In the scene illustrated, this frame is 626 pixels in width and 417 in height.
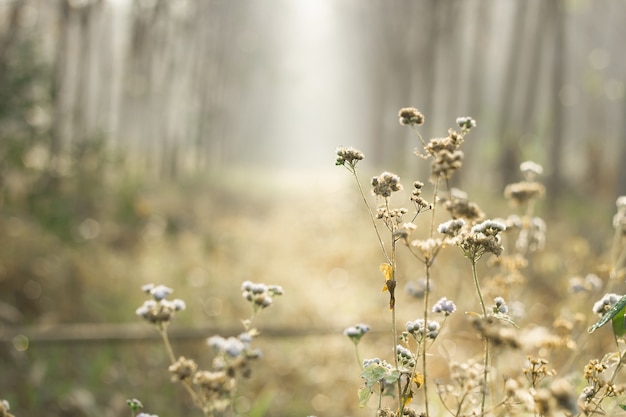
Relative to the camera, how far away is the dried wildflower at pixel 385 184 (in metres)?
1.96

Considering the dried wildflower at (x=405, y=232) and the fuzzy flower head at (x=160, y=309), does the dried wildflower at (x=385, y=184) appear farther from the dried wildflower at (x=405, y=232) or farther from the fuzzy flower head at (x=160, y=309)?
the fuzzy flower head at (x=160, y=309)

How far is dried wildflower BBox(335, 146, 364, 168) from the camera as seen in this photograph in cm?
201

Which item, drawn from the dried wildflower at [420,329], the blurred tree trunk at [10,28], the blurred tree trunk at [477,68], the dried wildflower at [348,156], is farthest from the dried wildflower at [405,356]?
the blurred tree trunk at [477,68]

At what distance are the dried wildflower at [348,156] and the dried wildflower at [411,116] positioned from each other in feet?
0.61

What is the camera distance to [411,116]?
2.05 m

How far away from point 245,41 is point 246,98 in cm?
1675

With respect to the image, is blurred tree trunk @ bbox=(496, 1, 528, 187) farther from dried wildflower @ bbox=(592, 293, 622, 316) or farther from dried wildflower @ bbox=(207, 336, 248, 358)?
dried wildflower @ bbox=(207, 336, 248, 358)

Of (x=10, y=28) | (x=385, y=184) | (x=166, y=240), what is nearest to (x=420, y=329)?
(x=385, y=184)

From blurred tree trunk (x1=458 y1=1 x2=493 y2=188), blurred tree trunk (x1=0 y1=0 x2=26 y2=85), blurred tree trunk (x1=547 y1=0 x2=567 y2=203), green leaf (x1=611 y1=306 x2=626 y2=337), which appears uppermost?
blurred tree trunk (x1=458 y1=1 x2=493 y2=188)

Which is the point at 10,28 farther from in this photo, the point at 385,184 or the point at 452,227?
the point at 452,227

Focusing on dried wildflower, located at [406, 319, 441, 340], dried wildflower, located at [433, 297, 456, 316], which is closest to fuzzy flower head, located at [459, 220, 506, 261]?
dried wildflower, located at [433, 297, 456, 316]

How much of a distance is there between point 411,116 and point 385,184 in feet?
0.84

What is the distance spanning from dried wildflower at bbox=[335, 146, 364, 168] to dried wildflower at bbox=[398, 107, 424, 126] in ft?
0.61

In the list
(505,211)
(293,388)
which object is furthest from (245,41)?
(293,388)
